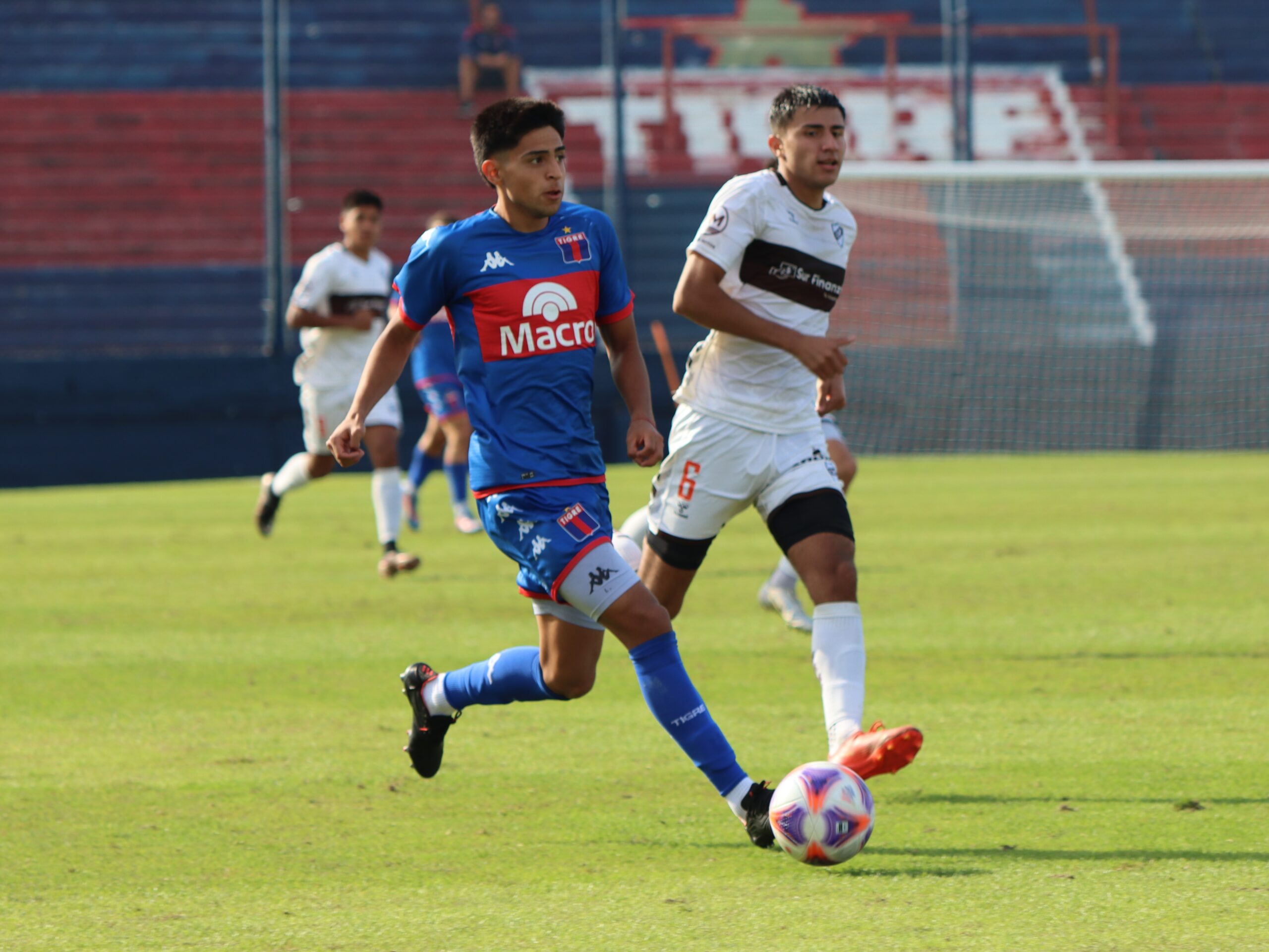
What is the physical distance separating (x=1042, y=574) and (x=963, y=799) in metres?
5.49

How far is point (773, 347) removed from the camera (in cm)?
533

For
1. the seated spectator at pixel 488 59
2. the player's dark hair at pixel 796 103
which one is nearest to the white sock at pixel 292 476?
the player's dark hair at pixel 796 103

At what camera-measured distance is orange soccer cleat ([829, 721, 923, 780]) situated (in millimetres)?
4246

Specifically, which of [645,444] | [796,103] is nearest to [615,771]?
[645,444]

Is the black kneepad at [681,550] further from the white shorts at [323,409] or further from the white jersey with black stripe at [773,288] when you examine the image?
the white shorts at [323,409]

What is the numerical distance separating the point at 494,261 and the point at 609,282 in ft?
1.18

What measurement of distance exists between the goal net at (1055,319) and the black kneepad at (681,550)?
46.7 feet

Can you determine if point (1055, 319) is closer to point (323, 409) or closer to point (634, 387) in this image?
point (323, 409)

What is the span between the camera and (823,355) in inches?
196

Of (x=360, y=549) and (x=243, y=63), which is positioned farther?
(x=243, y=63)

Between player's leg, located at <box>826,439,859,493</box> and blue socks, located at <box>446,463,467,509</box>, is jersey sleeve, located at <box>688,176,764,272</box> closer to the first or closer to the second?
player's leg, located at <box>826,439,859,493</box>

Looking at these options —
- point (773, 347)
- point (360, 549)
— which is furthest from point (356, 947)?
point (360, 549)

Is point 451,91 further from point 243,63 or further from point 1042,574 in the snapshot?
point 1042,574

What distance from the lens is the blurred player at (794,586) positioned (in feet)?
26.7
